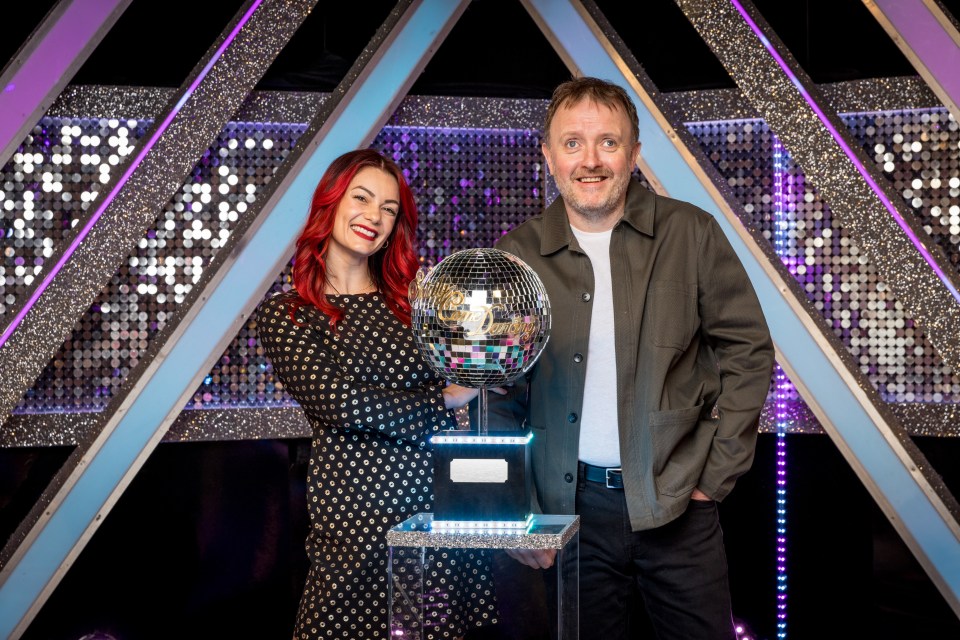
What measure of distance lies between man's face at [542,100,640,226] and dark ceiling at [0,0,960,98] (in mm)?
1249

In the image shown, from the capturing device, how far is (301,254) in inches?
99.0

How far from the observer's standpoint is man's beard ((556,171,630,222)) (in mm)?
2371

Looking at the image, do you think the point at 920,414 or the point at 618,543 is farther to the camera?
the point at 920,414

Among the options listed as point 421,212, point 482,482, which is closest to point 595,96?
point 482,482

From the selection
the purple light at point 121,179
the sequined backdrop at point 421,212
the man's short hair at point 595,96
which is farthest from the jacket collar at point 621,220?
the purple light at point 121,179

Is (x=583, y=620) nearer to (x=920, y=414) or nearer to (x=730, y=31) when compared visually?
(x=920, y=414)

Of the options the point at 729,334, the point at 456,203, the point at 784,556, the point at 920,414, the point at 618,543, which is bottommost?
the point at 784,556

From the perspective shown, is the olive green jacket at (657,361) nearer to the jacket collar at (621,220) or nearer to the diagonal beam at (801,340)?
the jacket collar at (621,220)

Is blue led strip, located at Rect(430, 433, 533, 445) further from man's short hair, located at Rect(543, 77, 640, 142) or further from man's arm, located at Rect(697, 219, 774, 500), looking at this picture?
man's short hair, located at Rect(543, 77, 640, 142)

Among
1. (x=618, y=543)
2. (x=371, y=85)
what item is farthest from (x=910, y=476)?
(x=371, y=85)

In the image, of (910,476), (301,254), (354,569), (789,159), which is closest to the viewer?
(354,569)

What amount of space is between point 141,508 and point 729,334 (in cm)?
216

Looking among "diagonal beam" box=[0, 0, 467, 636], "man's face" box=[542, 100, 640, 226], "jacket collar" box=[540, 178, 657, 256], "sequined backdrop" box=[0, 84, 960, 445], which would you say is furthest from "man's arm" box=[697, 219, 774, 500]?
"diagonal beam" box=[0, 0, 467, 636]

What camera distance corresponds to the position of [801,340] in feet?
10.8
